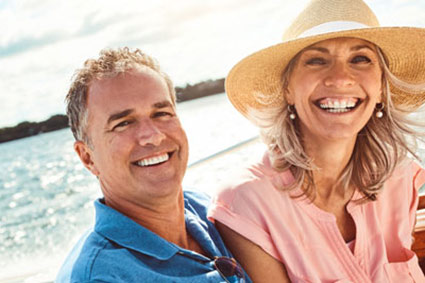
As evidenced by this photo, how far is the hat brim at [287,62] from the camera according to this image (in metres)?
1.47

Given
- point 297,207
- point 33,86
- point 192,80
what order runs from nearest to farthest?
point 297,207 → point 192,80 → point 33,86

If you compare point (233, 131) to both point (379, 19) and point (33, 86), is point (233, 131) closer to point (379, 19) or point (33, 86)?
point (379, 19)

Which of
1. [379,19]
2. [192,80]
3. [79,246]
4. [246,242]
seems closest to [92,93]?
[79,246]

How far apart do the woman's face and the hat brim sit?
0.05 metres

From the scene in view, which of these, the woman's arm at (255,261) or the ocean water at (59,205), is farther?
the ocean water at (59,205)

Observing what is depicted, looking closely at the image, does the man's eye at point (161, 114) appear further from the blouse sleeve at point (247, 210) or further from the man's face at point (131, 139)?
the blouse sleeve at point (247, 210)

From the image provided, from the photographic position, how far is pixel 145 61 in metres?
1.45

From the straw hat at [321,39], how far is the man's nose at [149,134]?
1.49 feet

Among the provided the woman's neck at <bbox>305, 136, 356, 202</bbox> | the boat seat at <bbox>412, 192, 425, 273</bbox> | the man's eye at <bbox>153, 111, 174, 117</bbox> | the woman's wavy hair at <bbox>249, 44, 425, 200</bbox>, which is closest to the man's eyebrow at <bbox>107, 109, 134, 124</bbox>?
the man's eye at <bbox>153, 111, 174, 117</bbox>

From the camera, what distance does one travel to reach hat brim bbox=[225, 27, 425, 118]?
4.83ft

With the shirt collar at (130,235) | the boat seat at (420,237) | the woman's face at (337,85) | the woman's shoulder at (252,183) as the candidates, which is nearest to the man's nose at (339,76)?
the woman's face at (337,85)

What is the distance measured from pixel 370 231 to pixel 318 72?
0.65 meters

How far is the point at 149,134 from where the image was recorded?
1370mm

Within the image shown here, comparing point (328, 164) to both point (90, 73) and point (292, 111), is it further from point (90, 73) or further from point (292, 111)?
point (90, 73)
